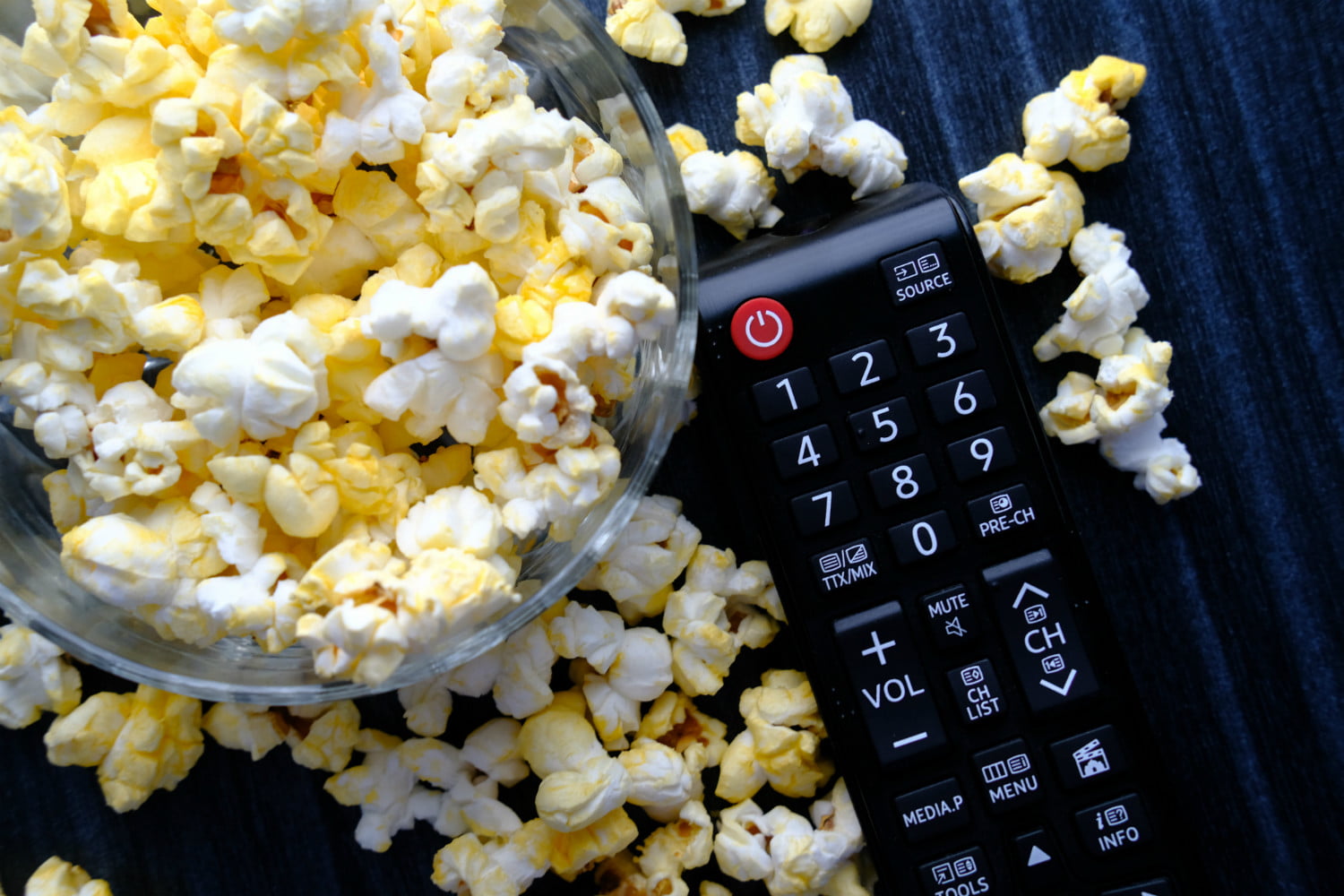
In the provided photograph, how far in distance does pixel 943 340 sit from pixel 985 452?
73 mm

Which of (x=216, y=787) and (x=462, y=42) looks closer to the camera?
(x=462, y=42)

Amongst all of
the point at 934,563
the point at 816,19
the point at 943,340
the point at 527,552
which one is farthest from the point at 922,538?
the point at 816,19

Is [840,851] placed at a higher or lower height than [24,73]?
lower

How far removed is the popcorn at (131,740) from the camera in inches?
24.6

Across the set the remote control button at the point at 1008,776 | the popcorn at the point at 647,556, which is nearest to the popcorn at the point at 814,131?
the popcorn at the point at 647,556

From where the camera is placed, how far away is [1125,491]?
67cm

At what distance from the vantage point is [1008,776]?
2.00 ft

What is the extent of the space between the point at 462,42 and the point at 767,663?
0.42 m

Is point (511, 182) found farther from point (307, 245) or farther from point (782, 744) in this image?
point (782, 744)

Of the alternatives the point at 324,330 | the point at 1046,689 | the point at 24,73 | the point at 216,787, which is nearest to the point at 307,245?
the point at 324,330

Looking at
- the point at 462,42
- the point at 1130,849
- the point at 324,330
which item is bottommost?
the point at 1130,849

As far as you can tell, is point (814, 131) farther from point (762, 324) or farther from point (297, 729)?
point (297, 729)

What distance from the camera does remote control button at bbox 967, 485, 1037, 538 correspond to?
612 millimetres

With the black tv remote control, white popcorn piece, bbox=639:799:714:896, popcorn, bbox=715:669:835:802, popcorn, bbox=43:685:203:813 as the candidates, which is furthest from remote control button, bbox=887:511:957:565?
popcorn, bbox=43:685:203:813
